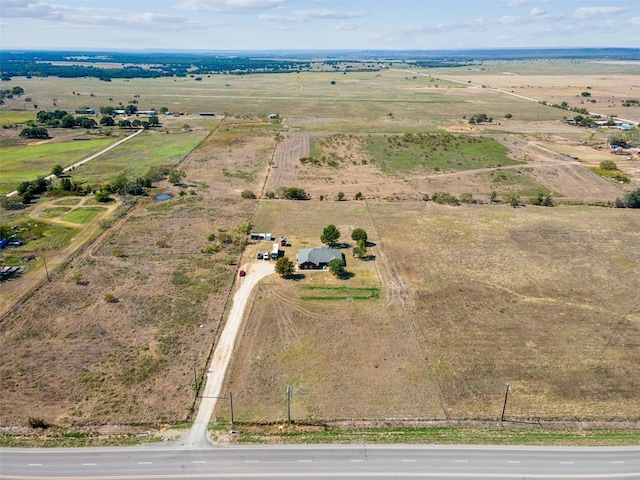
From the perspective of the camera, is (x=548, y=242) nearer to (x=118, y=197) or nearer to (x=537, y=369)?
(x=537, y=369)

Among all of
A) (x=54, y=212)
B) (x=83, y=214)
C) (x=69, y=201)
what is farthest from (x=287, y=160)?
(x=54, y=212)

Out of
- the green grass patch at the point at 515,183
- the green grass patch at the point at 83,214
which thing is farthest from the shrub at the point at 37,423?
the green grass patch at the point at 515,183

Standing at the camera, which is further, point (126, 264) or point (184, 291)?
point (126, 264)

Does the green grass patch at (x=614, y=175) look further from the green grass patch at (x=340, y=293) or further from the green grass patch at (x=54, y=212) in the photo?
the green grass patch at (x=54, y=212)

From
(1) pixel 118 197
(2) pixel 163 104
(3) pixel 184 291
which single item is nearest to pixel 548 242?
(3) pixel 184 291

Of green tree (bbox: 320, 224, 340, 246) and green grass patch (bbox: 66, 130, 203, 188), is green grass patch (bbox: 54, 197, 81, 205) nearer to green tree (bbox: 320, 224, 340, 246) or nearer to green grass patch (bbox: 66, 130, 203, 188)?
green grass patch (bbox: 66, 130, 203, 188)

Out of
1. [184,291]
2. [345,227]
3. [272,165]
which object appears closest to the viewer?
[184,291]

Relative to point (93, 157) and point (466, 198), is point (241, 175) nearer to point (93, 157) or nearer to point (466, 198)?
point (93, 157)
